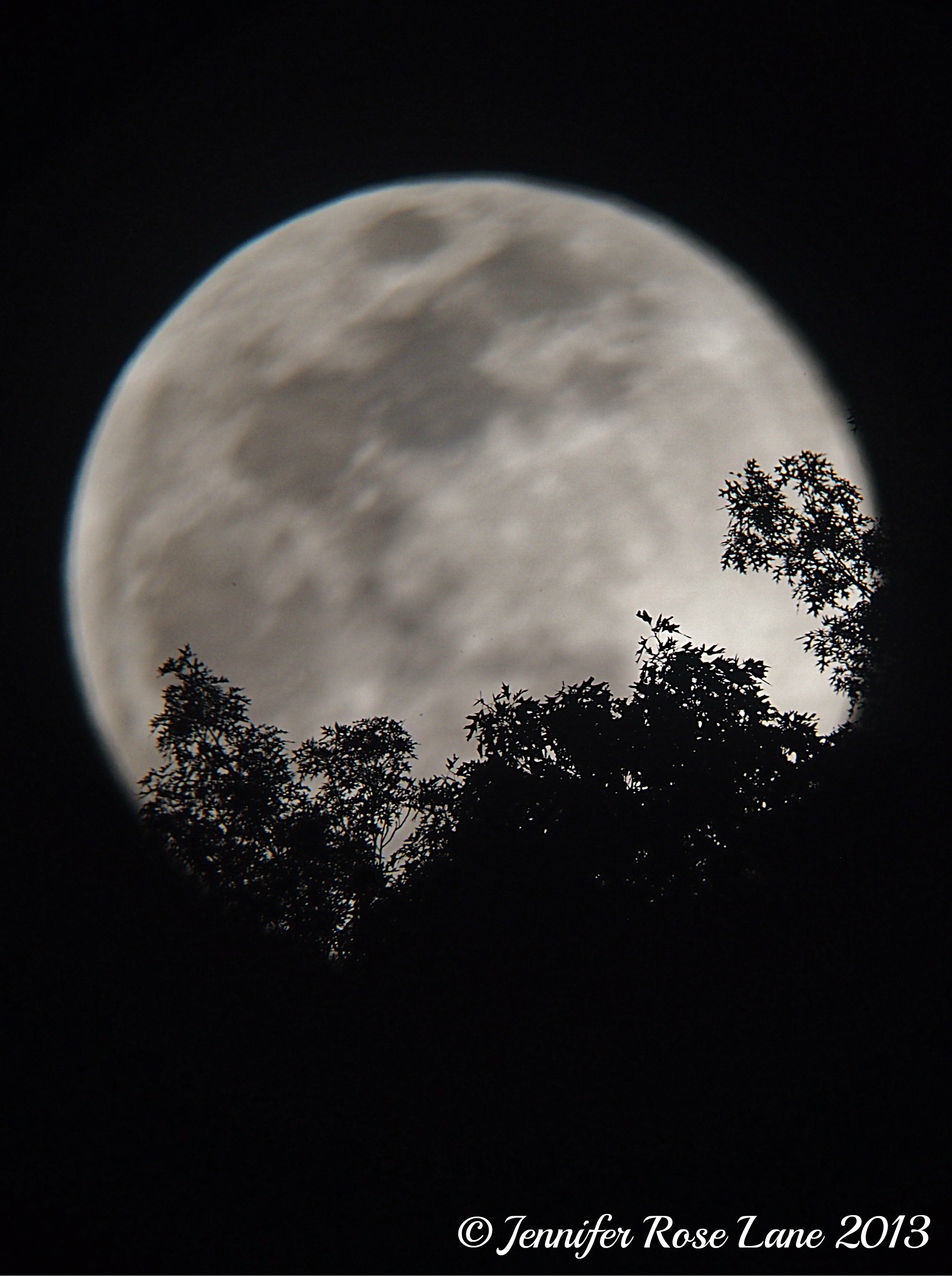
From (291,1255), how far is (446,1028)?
3087 mm

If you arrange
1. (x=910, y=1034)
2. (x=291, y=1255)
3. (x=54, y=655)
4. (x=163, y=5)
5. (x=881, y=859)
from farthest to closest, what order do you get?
(x=54, y=655)
(x=881, y=859)
(x=910, y=1034)
(x=291, y=1255)
(x=163, y=5)

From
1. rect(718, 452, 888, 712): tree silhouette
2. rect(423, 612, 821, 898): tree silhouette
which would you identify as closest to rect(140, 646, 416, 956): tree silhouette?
rect(423, 612, 821, 898): tree silhouette

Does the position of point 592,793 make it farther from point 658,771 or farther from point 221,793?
point 221,793

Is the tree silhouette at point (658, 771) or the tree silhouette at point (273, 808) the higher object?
the tree silhouette at point (658, 771)

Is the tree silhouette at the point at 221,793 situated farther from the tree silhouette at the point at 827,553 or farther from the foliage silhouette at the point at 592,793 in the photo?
the tree silhouette at the point at 827,553

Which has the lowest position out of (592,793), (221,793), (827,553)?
(221,793)

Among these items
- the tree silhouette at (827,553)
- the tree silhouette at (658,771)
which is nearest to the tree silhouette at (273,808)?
the tree silhouette at (658,771)

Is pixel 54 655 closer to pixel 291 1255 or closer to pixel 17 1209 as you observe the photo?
pixel 17 1209

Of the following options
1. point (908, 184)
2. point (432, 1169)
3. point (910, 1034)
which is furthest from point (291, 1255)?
point (908, 184)

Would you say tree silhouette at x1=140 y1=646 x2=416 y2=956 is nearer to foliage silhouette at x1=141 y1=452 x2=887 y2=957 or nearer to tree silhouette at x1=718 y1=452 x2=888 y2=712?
foliage silhouette at x1=141 y1=452 x2=887 y2=957

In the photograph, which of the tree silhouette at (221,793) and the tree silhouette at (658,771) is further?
the tree silhouette at (221,793)

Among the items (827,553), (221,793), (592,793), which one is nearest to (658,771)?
(592,793)

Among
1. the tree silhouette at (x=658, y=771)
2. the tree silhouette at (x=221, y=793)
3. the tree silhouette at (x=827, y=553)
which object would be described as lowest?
the tree silhouette at (x=221, y=793)

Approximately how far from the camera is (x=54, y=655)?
10.2 m
